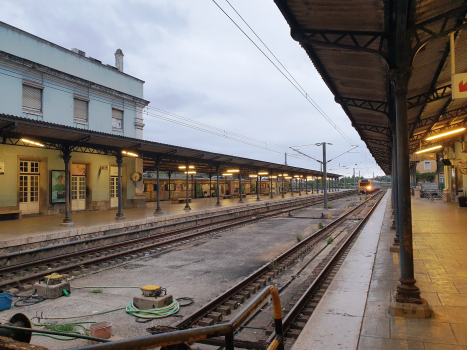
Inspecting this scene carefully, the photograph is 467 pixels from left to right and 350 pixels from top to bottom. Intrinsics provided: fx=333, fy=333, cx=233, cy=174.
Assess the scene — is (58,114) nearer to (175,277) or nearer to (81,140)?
(81,140)

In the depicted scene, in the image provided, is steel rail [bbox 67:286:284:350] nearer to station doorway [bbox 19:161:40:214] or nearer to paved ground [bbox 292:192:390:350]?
paved ground [bbox 292:192:390:350]

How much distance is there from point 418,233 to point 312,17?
374 inches

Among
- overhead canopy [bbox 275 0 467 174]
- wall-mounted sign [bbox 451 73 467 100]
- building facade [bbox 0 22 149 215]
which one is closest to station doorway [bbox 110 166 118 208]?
building facade [bbox 0 22 149 215]

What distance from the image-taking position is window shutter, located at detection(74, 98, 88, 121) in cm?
1944

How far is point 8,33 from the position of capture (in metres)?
16.4

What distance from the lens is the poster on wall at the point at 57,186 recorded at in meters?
17.3

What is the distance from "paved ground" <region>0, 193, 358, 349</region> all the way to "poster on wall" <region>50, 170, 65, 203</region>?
9.52m

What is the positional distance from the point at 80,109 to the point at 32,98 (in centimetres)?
288

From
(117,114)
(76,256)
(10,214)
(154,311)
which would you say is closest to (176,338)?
(154,311)

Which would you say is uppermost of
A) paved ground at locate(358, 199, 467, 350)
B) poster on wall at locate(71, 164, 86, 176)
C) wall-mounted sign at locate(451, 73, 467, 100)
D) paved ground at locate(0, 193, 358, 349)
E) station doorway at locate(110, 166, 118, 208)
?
wall-mounted sign at locate(451, 73, 467, 100)

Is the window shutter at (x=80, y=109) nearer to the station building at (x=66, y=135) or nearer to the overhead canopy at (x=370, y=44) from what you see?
the station building at (x=66, y=135)

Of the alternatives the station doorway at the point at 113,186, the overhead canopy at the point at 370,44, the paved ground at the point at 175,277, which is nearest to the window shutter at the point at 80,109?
the station doorway at the point at 113,186

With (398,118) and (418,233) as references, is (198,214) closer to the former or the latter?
(418,233)

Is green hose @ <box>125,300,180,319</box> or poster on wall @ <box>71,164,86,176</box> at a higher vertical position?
poster on wall @ <box>71,164,86,176</box>
